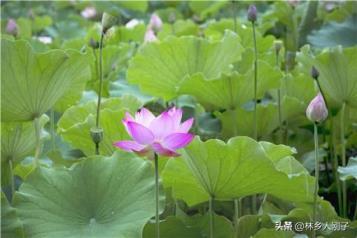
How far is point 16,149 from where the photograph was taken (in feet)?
3.79

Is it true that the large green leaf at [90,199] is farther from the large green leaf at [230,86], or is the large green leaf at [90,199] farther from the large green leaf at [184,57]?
the large green leaf at [184,57]

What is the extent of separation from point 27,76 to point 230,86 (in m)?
0.40

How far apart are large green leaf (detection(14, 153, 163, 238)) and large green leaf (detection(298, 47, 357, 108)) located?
42 cm

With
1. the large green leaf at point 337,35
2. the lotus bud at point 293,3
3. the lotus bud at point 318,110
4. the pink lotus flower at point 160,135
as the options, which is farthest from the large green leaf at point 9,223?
the lotus bud at point 293,3

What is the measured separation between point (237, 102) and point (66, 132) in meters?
0.36

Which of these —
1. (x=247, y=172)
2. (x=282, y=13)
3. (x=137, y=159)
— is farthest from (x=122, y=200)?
(x=282, y=13)

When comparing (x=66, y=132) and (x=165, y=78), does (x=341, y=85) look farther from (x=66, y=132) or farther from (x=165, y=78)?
(x=66, y=132)

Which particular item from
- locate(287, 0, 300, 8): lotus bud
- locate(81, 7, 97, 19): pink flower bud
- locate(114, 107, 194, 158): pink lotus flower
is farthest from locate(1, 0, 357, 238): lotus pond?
locate(81, 7, 97, 19): pink flower bud

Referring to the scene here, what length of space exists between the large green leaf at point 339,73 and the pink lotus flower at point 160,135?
0.41 m

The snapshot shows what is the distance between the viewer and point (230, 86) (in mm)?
1289

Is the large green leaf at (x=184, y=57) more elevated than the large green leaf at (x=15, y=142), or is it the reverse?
the large green leaf at (x=184, y=57)

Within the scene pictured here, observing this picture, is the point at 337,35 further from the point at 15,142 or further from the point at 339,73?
the point at 15,142

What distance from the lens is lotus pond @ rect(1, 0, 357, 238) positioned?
93 centimetres

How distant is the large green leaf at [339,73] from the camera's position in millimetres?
1199
